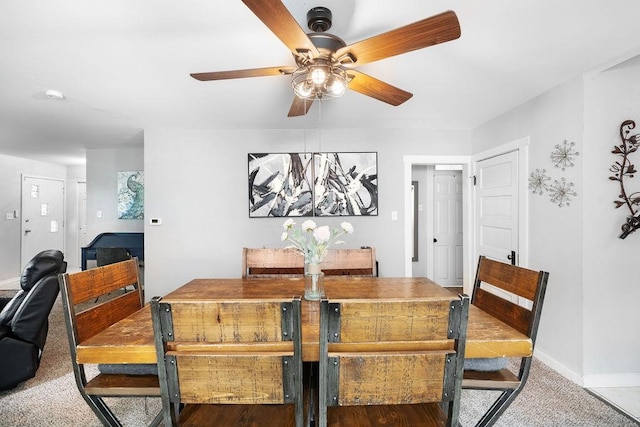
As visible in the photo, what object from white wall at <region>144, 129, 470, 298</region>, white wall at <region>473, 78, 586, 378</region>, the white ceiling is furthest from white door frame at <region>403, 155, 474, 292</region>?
white wall at <region>473, 78, 586, 378</region>

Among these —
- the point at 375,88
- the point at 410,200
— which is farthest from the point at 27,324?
the point at 410,200

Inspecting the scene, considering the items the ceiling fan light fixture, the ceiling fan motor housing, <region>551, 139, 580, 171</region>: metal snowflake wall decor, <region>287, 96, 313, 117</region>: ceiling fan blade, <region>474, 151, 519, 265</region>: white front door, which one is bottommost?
<region>474, 151, 519, 265</region>: white front door

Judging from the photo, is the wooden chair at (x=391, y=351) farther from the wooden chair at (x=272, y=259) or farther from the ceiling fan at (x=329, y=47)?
the wooden chair at (x=272, y=259)

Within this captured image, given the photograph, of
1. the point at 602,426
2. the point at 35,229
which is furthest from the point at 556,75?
the point at 35,229

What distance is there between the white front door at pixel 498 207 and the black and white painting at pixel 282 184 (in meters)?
1.94

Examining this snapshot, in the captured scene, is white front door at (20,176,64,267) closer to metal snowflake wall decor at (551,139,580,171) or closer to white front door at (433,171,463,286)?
white front door at (433,171,463,286)

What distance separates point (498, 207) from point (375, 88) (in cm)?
215

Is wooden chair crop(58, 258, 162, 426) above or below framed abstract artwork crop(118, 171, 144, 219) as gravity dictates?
below

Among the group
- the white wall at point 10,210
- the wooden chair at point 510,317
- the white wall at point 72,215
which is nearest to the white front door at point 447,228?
the wooden chair at point 510,317

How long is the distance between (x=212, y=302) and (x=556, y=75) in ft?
9.09

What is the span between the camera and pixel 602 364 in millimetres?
2209

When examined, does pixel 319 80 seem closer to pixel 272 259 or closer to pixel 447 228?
pixel 272 259

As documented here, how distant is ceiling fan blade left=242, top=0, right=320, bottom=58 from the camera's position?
1075 millimetres

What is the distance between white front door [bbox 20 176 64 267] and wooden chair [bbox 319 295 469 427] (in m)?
7.01
